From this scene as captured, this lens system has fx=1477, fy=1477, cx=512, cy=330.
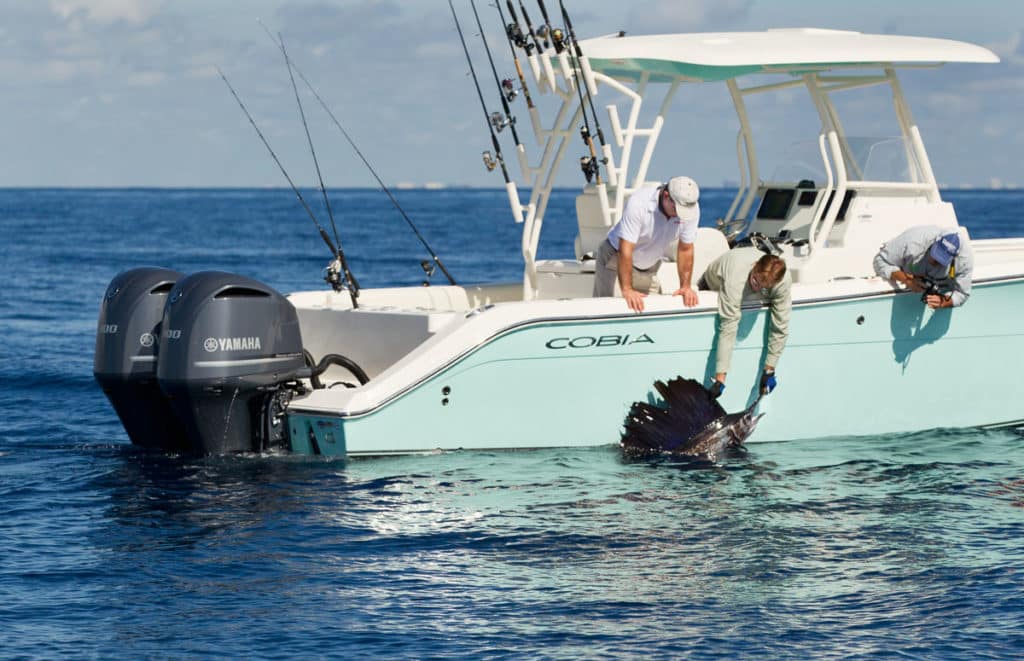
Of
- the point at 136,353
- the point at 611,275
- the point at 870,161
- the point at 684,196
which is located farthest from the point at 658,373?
the point at 136,353

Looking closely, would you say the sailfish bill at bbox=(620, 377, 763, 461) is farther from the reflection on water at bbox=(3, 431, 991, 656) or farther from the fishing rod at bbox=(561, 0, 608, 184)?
the fishing rod at bbox=(561, 0, 608, 184)

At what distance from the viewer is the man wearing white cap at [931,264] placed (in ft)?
31.5

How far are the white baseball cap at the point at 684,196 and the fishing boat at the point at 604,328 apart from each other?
48cm

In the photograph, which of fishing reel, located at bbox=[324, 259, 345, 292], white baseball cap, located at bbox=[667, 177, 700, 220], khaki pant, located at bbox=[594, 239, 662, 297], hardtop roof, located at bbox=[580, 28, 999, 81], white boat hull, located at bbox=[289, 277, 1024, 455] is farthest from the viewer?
fishing reel, located at bbox=[324, 259, 345, 292]

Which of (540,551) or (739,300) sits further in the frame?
(739,300)

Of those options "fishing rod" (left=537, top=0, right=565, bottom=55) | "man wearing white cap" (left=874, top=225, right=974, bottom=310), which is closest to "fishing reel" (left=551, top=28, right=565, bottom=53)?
"fishing rod" (left=537, top=0, right=565, bottom=55)

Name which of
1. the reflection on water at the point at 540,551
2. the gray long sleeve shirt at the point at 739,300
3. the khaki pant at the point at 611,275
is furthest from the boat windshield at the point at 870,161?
the reflection on water at the point at 540,551

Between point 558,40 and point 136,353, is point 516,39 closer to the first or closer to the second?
point 558,40

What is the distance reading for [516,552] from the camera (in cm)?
752

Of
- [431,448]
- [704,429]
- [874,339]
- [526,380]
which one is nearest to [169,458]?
[431,448]

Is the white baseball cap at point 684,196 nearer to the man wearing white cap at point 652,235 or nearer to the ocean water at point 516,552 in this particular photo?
the man wearing white cap at point 652,235

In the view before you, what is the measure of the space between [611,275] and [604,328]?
717mm

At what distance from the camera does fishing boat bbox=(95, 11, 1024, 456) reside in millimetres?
9008

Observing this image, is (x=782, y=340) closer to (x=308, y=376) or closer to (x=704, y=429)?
(x=704, y=429)
